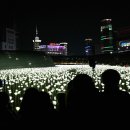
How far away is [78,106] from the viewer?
4.48 meters

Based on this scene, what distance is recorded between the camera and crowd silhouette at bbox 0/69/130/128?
4.30m

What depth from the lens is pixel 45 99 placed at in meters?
4.33

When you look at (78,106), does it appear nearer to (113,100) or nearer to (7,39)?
(113,100)

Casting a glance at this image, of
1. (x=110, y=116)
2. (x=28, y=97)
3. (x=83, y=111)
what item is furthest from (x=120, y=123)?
(x=28, y=97)

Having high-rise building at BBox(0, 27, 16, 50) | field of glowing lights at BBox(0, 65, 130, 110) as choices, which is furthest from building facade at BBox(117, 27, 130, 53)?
field of glowing lights at BBox(0, 65, 130, 110)

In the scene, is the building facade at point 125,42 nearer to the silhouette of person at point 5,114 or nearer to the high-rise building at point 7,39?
the high-rise building at point 7,39

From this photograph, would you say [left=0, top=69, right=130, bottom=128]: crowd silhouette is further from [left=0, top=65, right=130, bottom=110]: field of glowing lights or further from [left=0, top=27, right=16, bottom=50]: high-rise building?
[left=0, top=27, right=16, bottom=50]: high-rise building

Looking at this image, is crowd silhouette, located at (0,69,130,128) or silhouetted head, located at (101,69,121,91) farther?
silhouetted head, located at (101,69,121,91)

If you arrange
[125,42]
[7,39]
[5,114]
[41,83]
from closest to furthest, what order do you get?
[5,114], [41,83], [7,39], [125,42]

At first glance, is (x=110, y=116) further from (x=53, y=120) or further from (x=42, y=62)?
(x=42, y=62)

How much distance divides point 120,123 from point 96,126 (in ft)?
0.89

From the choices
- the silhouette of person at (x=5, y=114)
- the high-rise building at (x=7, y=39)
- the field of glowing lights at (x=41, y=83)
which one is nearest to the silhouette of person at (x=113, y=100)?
the silhouette of person at (x=5, y=114)

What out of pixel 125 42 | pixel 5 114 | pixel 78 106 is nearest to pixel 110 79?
pixel 78 106

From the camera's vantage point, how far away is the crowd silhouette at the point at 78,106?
4301 mm
